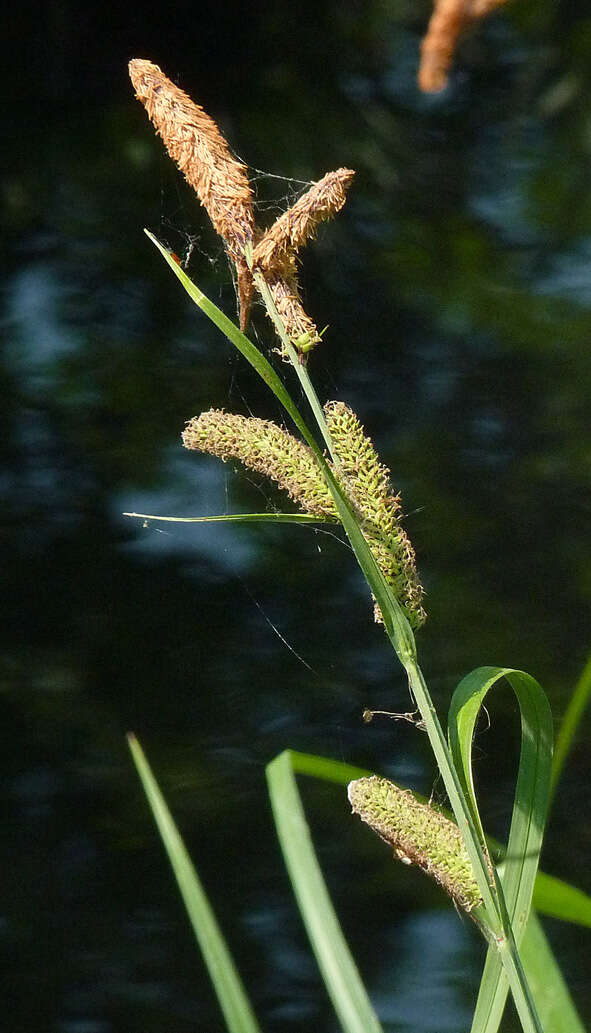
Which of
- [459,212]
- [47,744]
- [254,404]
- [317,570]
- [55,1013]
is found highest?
[459,212]

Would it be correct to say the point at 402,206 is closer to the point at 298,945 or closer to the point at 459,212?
the point at 459,212

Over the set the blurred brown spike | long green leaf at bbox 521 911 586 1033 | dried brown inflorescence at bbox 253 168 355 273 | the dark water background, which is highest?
the dark water background

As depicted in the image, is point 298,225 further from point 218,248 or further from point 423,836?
point 218,248

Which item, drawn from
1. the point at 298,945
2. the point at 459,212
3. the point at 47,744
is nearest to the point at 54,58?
the point at 459,212

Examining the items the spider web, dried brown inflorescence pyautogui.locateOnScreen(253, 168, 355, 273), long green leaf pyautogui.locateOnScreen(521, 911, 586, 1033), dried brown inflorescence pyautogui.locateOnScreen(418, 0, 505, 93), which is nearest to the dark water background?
the spider web

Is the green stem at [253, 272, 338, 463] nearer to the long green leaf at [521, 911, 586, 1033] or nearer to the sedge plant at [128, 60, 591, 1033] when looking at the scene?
the sedge plant at [128, 60, 591, 1033]

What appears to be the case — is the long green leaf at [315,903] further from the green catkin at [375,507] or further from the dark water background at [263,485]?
the dark water background at [263,485]

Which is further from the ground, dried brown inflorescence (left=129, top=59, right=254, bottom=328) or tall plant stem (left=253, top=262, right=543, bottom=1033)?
dried brown inflorescence (left=129, top=59, right=254, bottom=328)

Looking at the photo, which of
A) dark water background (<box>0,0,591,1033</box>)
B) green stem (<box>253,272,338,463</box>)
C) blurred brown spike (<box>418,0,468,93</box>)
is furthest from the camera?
dark water background (<box>0,0,591,1033</box>)
